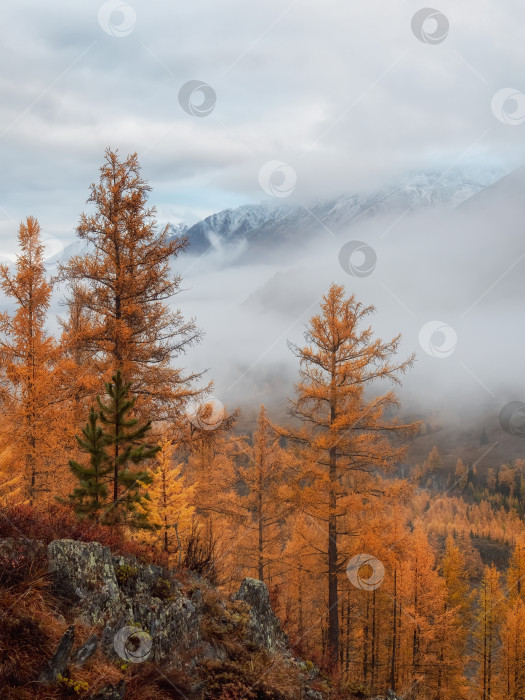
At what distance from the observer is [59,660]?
5066 mm

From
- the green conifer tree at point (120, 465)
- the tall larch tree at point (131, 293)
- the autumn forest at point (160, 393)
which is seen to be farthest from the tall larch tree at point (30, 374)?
the green conifer tree at point (120, 465)

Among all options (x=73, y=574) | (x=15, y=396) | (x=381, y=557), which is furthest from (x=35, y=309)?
(x=381, y=557)

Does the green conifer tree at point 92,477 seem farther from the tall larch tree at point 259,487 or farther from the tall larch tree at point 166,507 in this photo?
the tall larch tree at point 259,487

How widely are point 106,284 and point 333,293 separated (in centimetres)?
800

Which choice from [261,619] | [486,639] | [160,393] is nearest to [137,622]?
[261,619]

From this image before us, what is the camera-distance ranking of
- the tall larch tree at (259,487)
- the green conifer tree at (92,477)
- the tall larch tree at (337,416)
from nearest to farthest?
the green conifer tree at (92,477)
the tall larch tree at (337,416)
the tall larch tree at (259,487)

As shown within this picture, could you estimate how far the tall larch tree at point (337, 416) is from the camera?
650 inches

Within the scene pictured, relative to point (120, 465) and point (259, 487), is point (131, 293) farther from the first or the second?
point (259, 487)

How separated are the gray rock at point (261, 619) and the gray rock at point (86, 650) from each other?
12.7ft

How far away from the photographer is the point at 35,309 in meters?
15.2

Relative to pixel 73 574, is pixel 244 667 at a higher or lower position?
lower

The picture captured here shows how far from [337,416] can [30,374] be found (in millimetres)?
10227

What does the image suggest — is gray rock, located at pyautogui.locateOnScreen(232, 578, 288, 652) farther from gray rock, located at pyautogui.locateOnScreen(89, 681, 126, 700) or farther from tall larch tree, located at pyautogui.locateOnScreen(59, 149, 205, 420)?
tall larch tree, located at pyautogui.locateOnScreen(59, 149, 205, 420)

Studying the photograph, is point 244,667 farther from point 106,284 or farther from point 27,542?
point 106,284
